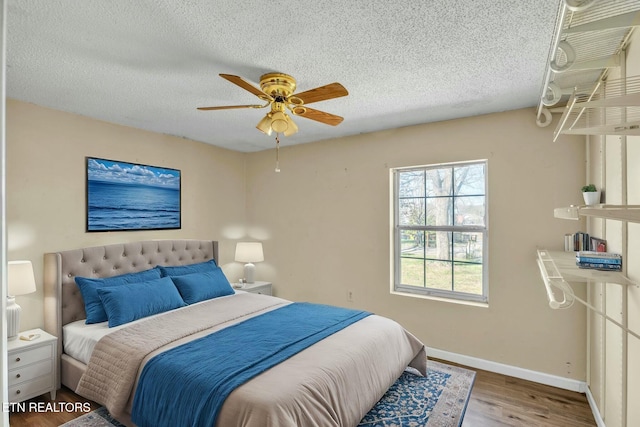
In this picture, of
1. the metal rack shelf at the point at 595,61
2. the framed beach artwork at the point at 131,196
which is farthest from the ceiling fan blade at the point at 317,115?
the framed beach artwork at the point at 131,196

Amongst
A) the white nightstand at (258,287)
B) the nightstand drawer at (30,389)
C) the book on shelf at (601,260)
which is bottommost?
the nightstand drawer at (30,389)

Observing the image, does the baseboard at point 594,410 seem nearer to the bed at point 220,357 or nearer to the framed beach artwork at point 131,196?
the bed at point 220,357

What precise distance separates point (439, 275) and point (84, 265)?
3.46m

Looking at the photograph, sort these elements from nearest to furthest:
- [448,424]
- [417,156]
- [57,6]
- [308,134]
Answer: [57,6] → [448,424] → [417,156] → [308,134]

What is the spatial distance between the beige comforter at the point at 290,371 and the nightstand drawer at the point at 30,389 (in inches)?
18.3

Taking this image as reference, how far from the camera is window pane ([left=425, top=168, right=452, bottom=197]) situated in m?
3.51

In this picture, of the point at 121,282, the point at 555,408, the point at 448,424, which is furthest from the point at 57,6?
the point at 555,408

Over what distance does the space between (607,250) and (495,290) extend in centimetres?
112

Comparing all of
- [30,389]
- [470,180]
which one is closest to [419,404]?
[470,180]

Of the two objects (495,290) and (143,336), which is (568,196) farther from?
(143,336)

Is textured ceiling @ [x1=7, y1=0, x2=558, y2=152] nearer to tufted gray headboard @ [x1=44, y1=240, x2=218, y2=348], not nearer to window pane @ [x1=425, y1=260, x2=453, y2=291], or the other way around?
tufted gray headboard @ [x1=44, y1=240, x2=218, y2=348]

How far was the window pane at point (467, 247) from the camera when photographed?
332cm

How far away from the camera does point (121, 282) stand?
10.3 ft

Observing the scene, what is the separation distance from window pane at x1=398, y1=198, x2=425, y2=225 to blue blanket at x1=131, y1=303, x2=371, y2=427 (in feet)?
5.24
